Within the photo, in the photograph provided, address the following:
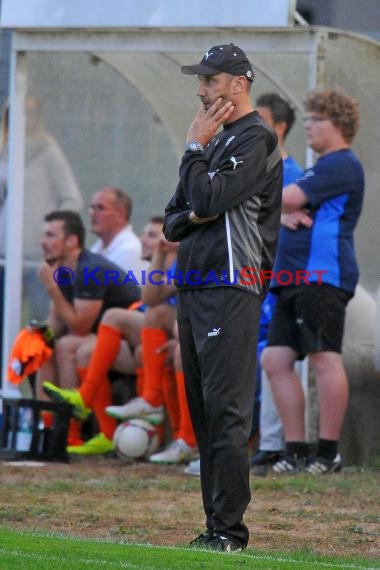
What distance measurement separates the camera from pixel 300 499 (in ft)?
25.7

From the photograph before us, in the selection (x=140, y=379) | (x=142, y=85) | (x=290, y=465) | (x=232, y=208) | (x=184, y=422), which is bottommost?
(x=290, y=465)

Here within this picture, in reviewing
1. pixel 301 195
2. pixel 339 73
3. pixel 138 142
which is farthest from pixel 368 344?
pixel 138 142

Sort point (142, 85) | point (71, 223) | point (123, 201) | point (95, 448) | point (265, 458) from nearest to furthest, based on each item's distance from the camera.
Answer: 1. point (265, 458)
2. point (95, 448)
3. point (71, 223)
4. point (123, 201)
5. point (142, 85)

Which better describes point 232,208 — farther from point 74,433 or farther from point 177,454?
point 74,433

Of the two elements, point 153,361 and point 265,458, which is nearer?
point 265,458

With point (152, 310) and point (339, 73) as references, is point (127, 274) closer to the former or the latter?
point (152, 310)

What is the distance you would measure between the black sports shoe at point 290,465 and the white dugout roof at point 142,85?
1402mm

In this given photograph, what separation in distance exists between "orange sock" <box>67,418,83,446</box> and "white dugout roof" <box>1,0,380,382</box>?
790mm

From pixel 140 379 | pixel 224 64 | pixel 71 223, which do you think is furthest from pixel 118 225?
pixel 224 64

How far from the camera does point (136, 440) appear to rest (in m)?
9.81

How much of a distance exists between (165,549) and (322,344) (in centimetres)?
337

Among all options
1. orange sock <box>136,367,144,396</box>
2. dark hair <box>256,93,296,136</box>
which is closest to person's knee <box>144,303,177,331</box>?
orange sock <box>136,367,144,396</box>

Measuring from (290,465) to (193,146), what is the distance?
12.1 ft

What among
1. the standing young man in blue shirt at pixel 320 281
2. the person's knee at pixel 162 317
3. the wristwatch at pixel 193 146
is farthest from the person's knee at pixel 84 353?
the wristwatch at pixel 193 146
